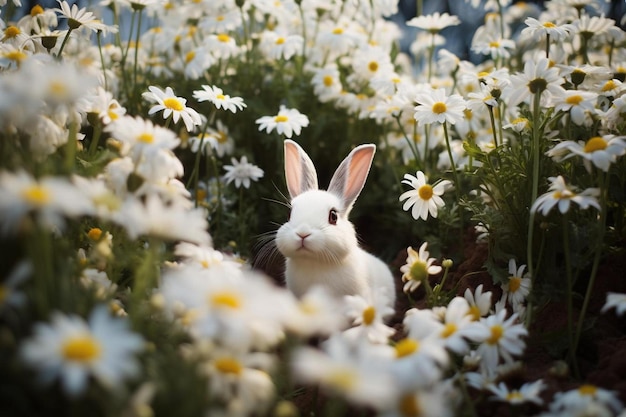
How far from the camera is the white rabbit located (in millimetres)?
2779

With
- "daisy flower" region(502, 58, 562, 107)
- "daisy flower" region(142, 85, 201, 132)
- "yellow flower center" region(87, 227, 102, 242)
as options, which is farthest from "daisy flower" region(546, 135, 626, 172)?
"yellow flower center" region(87, 227, 102, 242)

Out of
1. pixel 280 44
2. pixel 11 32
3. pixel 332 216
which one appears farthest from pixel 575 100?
pixel 11 32

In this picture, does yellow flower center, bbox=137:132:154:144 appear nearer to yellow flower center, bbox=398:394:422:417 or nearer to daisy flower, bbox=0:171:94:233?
daisy flower, bbox=0:171:94:233

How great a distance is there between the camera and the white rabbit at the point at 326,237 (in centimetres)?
278

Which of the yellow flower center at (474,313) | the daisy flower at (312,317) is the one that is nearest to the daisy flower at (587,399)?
the yellow flower center at (474,313)

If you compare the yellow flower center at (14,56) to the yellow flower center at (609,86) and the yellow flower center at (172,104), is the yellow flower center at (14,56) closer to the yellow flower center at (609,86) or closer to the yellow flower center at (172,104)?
the yellow flower center at (172,104)

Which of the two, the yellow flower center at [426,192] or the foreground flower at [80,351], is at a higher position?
the foreground flower at [80,351]

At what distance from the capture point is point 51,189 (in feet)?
4.84

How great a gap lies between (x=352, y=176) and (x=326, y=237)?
0.45 metres

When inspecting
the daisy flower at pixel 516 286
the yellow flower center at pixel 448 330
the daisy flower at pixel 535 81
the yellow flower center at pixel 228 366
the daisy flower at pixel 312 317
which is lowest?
the daisy flower at pixel 516 286

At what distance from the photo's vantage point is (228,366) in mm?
1668

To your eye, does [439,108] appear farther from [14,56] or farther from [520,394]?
[14,56]

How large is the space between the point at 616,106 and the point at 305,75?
2066 mm

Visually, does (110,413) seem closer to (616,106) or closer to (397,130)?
(616,106)
